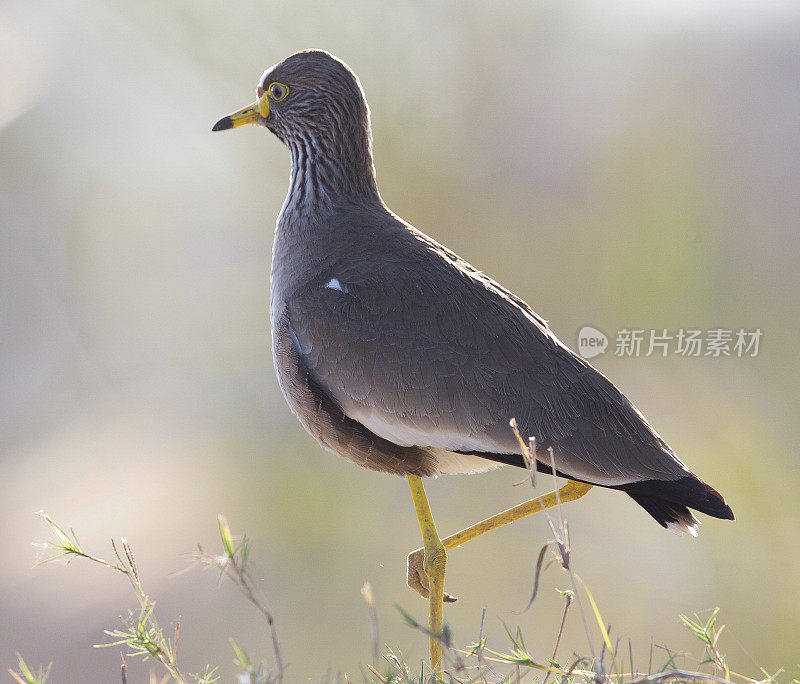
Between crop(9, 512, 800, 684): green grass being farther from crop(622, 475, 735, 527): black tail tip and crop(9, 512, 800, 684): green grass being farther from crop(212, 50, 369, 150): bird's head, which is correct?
crop(212, 50, 369, 150): bird's head

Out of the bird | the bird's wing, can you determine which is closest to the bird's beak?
the bird

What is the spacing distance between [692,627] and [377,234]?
Answer: 1871 millimetres

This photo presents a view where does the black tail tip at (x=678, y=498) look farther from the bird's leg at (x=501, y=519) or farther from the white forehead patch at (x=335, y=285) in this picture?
the white forehead patch at (x=335, y=285)

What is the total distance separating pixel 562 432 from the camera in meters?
Answer: 2.95

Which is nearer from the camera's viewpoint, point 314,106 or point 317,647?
point 314,106

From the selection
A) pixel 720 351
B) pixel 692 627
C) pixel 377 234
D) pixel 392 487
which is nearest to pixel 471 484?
pixel 392 487

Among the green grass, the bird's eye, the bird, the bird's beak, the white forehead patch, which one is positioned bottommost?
the green grass

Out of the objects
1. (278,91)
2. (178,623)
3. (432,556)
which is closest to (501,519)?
(432,556)

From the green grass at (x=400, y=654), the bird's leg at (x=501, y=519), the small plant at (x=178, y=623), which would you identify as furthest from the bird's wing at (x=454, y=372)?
the small plant at (x=178, y=623)

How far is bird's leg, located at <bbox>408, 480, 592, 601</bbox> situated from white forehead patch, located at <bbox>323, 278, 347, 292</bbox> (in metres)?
1.10

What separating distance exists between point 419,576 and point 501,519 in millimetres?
479

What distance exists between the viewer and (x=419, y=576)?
11.9 ft

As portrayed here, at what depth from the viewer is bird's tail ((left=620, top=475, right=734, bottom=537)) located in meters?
2.84

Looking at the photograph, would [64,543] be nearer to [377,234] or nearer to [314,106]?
[377,234]
